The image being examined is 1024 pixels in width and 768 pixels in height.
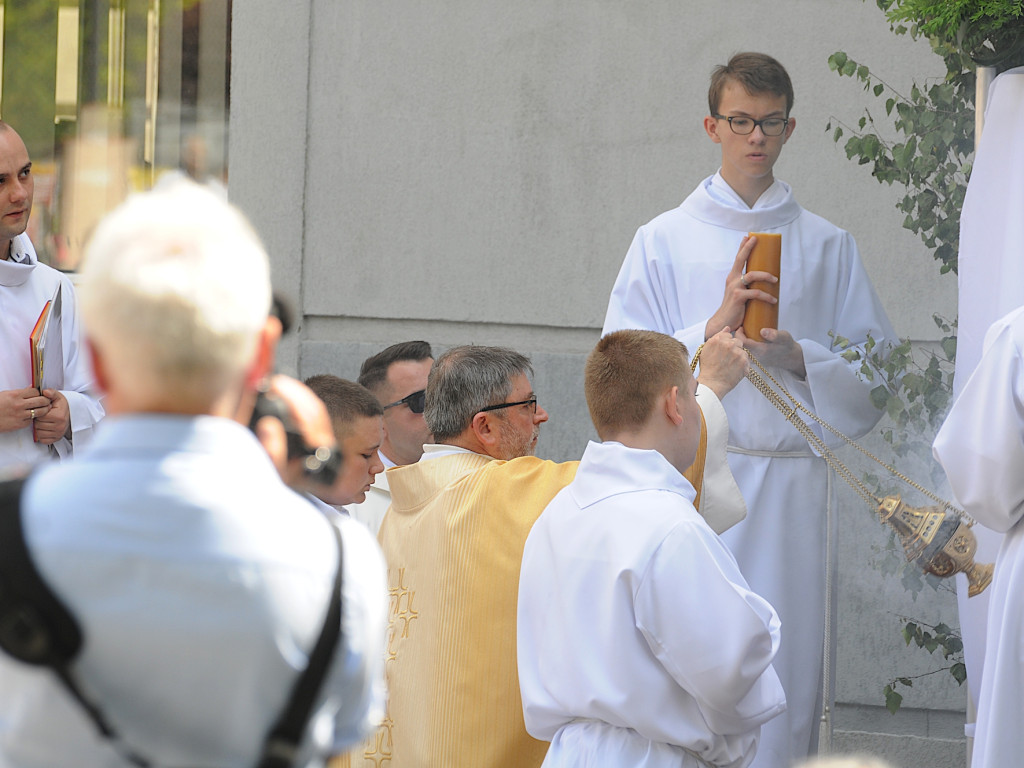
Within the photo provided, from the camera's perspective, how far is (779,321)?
485 centimetres

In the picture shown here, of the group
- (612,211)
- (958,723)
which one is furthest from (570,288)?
(958,723)

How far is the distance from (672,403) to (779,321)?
1.72 meters

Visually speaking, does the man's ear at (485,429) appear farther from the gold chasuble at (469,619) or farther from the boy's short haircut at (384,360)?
the boy's short haircut at (384,360)

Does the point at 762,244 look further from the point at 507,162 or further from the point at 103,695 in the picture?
the point at 103,695

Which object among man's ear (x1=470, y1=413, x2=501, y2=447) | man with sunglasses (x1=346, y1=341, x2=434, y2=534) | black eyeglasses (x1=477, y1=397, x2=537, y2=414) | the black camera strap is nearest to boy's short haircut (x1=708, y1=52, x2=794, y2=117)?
man with sunglasses (x1=346, y1=341, x2=434, y2=534)

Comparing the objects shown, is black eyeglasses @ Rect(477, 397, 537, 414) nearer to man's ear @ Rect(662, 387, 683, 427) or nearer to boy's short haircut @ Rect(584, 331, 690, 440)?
boy's short haircut @ Rect(584, 331, 690, 440)

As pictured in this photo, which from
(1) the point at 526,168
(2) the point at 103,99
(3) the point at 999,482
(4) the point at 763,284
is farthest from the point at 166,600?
→ (2) the point at 103,99

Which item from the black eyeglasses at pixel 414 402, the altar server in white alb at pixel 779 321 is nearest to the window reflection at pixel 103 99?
the black eyeglasses at pixel 414 402

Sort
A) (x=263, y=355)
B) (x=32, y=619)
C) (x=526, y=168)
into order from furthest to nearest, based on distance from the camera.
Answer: (x=526, y=168) → (x=263, y=355) → (x=32, y=619)

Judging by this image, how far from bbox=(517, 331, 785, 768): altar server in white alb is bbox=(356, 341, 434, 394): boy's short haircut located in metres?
1.48

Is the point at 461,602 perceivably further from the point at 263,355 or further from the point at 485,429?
the point at 263,355

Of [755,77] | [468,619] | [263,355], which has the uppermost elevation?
[755,77]

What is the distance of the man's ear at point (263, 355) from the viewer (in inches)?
63.7

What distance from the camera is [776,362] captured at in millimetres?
4555
